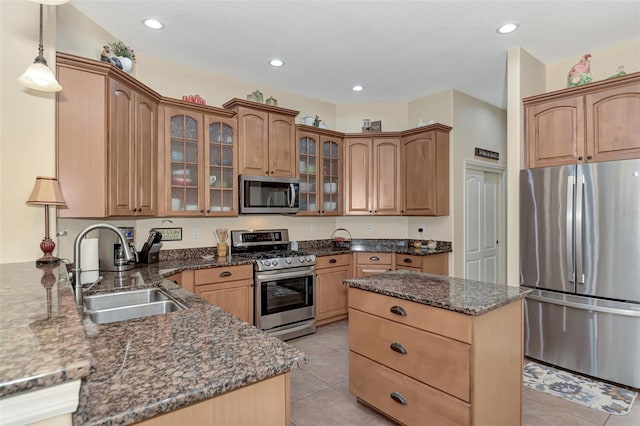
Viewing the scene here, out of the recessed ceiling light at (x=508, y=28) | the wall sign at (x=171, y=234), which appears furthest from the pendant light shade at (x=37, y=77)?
the recessed ceiling light at (x=508, y=28)

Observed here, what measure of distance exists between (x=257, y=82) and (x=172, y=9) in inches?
62.0

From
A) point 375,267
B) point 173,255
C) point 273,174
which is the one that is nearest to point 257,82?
point 273,174

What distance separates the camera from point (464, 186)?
4.57 metres

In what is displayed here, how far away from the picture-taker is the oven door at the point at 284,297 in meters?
3.46

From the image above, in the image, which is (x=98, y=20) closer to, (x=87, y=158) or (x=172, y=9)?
(x=172, y=9)

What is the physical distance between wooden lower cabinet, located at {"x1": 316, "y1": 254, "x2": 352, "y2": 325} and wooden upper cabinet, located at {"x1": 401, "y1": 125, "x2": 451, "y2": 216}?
46.9 inches

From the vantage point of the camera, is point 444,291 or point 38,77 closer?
point 38,77

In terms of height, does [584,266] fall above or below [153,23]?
below

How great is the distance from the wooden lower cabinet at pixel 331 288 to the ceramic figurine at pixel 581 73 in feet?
9.67

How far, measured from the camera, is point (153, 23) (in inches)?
110

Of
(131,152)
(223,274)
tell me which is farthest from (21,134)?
(223,274)

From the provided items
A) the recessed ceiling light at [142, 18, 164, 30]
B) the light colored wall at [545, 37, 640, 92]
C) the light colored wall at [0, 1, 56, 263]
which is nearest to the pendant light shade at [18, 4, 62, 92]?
the light colored wall at [0, 1, 56, 263]

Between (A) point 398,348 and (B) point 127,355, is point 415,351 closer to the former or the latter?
(A) point 398,348

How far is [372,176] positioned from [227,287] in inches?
98.7
